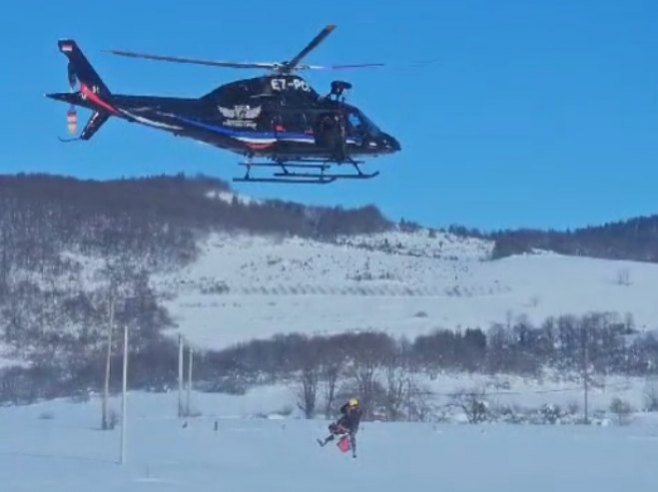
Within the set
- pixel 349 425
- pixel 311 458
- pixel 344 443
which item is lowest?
pixel 311 458

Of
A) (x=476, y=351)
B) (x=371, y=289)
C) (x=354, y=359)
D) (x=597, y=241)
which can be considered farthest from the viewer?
(x=597, y=241)

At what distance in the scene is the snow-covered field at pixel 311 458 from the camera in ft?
61.0

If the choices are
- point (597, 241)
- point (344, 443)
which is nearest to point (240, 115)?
point (344, 443)

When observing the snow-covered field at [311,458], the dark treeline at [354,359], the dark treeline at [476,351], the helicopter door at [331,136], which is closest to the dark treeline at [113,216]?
the dark treeline at [354,359]

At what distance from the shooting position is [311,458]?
942 inches

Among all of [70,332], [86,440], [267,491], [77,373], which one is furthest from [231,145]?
[70,332]

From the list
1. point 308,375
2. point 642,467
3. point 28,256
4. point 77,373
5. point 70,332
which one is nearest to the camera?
point 642,467

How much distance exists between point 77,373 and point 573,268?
4655 centimetres

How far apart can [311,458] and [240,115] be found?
6.66 meters

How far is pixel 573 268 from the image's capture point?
98.4 m

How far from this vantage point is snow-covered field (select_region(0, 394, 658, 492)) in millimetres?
18578

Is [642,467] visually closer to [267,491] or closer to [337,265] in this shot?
[267,491]

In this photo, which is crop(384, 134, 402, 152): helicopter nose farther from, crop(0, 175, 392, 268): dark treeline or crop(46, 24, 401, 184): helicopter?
crop(0, 175, 392, 268): dark treeline

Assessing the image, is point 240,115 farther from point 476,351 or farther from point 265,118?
point 476,351
